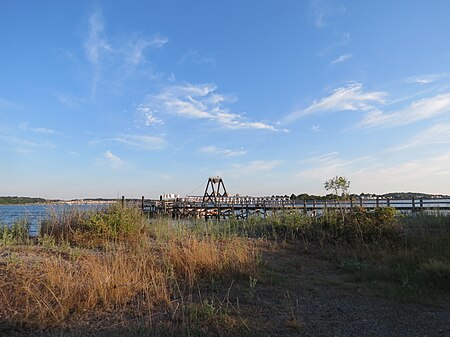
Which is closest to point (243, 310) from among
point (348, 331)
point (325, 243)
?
point (348, 331)

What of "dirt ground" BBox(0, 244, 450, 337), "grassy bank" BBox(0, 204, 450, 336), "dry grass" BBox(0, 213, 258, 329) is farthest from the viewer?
"dry grass" BBox(0, 213, 258, 329)

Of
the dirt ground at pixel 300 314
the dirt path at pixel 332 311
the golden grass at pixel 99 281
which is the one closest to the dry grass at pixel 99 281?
the golden grass at pixel 99 281

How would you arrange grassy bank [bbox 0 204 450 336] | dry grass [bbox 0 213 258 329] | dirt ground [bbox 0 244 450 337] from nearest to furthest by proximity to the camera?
1. dirt ground [bbox 0 244 450 337]
2. grassy bank [bbox 0 204 450 336]
3. dry grass [bbox 0 213 258 329]

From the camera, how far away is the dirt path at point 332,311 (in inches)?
143

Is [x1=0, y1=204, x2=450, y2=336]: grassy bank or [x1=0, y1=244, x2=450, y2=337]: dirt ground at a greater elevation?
[x1=0, y1=204, x2=450, y2=336]: grassy bank

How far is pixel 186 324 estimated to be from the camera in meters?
3.52

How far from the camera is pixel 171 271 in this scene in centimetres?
518

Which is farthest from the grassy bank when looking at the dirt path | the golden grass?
the dirt path

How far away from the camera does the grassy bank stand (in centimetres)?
387

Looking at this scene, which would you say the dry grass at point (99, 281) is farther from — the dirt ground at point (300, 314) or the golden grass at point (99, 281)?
the dirt ground at point (300, 314)

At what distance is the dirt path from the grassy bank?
210 millimetres

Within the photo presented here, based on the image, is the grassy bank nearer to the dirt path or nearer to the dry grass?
the dry grass

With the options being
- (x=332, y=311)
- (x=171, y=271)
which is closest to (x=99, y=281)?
(x=171, y=271)

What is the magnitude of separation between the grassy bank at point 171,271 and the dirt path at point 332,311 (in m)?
0.21
